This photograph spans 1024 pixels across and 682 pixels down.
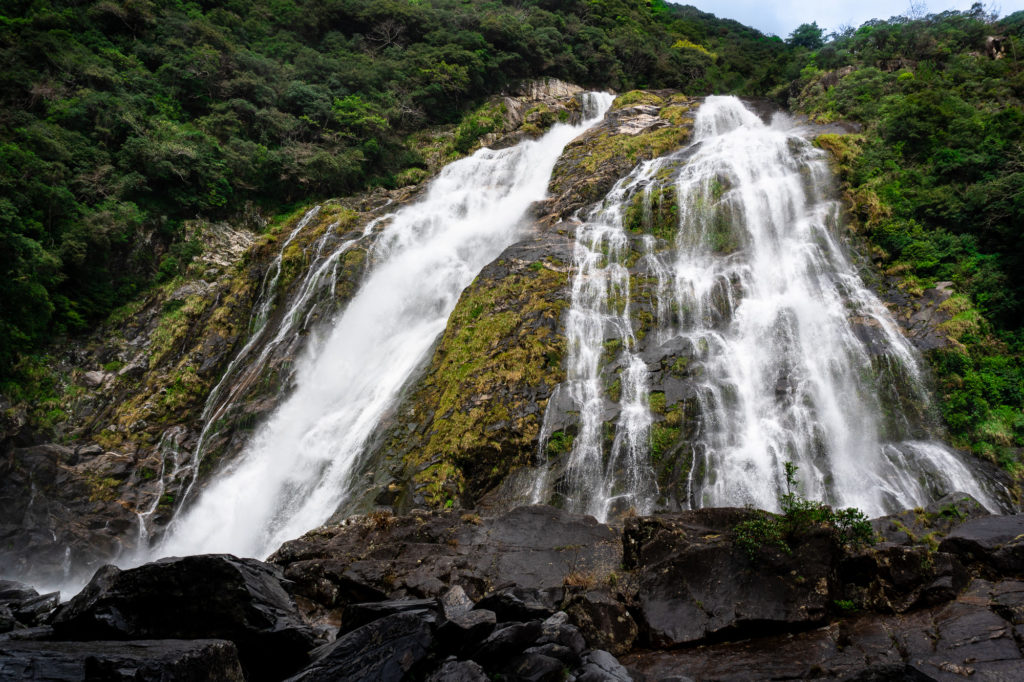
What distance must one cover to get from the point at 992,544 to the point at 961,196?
39.5ft

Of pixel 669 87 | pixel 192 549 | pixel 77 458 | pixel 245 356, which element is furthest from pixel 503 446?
pixel 669 87

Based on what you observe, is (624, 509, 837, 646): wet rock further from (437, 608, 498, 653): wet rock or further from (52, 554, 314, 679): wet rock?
(52, 554, 314, 679): wet rock

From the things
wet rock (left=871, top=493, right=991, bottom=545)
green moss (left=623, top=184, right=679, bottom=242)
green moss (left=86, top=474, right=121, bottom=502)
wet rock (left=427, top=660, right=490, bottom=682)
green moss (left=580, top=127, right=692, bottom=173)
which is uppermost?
green moss (left=580, top=127, right=692, bottom=173)

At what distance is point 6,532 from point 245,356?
7260mm

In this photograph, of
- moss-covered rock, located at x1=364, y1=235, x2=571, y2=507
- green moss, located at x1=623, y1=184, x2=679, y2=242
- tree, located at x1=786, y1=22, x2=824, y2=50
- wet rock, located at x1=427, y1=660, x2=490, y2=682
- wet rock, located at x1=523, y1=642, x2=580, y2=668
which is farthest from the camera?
tree, located at x1=786, y1=22, x2=824, y2=50

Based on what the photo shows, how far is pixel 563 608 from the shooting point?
6.39 meters

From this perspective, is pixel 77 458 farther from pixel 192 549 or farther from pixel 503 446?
pixel 503 446

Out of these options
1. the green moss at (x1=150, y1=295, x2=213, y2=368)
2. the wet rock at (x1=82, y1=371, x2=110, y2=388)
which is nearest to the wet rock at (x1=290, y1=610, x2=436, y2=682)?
the wet rock at (x1=82, y1=371, x2=110, y2=388)

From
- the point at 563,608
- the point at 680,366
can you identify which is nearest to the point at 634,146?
the point at 680,366

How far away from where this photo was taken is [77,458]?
1448 centimetres

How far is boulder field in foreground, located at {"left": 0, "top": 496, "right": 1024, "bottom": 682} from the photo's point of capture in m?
4.27

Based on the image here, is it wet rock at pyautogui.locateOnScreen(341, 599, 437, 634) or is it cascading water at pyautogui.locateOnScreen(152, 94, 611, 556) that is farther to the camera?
cascading water at pyautogui.locateOnScreen(152, 94, 611, 556)

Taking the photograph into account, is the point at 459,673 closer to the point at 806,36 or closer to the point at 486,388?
the point at 486,388

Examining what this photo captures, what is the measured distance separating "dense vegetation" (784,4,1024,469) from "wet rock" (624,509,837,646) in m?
6.67
